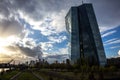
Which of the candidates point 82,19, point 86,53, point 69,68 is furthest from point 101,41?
point 69,68

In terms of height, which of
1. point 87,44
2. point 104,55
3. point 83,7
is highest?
point 83,7

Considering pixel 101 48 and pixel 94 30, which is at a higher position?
pixel 94 30

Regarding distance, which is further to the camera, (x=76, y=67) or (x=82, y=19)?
(x=82, y=19)

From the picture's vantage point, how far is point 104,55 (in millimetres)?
180875

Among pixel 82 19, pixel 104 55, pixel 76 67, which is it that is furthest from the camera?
pixel 82 19

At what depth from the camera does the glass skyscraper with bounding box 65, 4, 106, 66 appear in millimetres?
181500

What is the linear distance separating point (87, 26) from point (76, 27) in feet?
43.3

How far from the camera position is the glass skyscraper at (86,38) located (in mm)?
181500

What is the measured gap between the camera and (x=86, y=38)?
7490 inches

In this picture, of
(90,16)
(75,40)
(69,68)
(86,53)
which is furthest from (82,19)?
(69,68)

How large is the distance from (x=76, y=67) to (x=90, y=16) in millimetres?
79209

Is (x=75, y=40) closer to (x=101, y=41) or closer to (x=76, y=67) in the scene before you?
(x=101, y=41)

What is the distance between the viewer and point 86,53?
188m

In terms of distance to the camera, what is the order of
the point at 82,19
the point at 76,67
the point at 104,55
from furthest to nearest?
the point at 82,19 → the point at 104,55 → the point at 76,67
